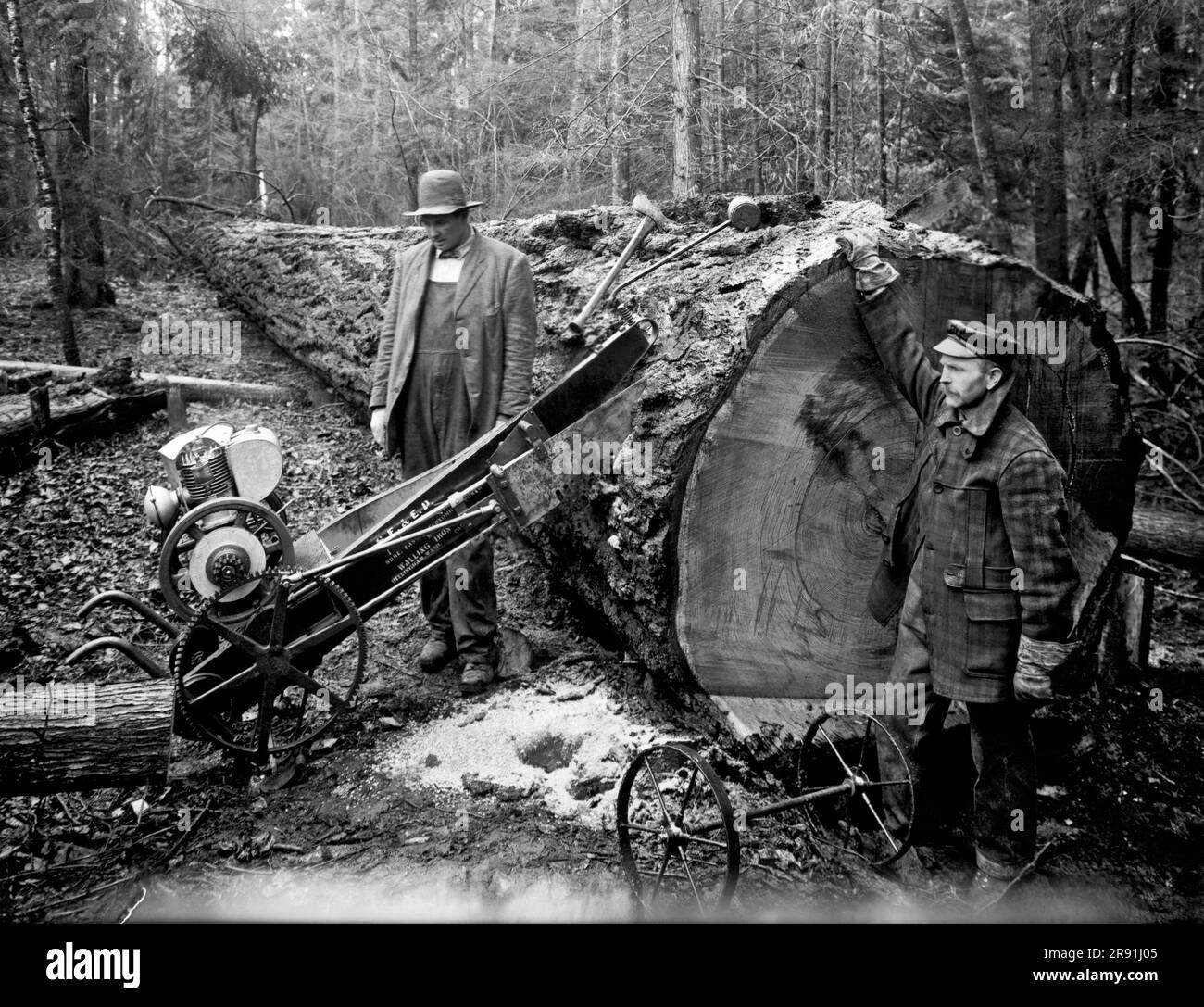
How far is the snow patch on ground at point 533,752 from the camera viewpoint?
3.59 metres

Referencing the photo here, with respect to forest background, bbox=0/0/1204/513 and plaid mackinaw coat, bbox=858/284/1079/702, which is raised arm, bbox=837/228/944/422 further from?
forest background, bbox=0/0/1204/513

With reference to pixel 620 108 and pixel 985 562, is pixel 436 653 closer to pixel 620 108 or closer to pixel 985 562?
pixel 985 562

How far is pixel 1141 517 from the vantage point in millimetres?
6062

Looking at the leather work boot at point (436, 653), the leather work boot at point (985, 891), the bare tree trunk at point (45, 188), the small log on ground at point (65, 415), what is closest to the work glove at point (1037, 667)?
the leather work boot at point (985, 891)

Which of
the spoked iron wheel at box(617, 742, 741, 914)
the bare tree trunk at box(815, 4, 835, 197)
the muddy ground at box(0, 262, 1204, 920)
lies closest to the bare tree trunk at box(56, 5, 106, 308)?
the muddy ground at box(0, 262, 1204, 920)

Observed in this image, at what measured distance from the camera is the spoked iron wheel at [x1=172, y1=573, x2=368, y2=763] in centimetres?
357

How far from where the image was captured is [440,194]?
Answer: 4.26 meters

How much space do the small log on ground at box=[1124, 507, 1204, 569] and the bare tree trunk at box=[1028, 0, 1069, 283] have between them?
9.74ft

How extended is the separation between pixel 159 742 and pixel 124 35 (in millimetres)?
9296

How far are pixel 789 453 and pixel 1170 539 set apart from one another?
12.8 feet
